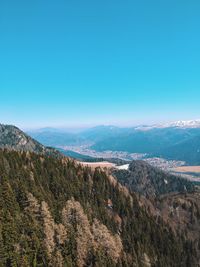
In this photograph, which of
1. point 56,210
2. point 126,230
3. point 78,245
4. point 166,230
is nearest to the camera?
point 78,245

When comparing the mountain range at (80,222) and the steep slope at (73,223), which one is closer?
the steep slope at (73,223)

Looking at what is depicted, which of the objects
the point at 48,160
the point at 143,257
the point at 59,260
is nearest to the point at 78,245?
the point at 59,260

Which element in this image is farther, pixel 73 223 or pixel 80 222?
pixel 80 222

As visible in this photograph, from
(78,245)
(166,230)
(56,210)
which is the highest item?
(56,210)

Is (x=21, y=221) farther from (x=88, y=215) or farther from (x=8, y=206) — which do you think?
(x=88, y=215)

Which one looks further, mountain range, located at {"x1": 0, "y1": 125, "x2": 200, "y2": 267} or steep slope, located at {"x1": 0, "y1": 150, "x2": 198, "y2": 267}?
mountain range, located at {"x1": 0, "y1": 125, "x2": 200, "y2": 267}

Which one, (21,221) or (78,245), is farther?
(78,245)

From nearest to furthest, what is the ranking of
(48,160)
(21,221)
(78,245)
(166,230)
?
(21,221), (78,245), (166,230), (48,160)

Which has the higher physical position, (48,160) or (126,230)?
(48,160)
